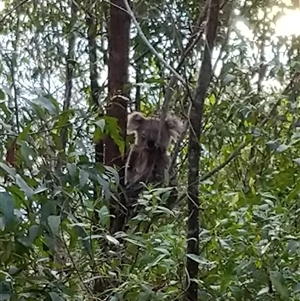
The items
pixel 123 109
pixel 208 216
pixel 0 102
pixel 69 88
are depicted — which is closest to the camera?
pixel 0 102

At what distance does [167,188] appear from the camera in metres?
1.68

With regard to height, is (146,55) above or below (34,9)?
below

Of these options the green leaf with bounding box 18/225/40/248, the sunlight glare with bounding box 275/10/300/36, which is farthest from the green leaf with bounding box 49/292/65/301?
the sunlight glare with bounding box 275/10/300/36

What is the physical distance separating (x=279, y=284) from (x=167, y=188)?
0.45 metres

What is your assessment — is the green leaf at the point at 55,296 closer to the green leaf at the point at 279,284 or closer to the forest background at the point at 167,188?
the forest background at the point at 167,188

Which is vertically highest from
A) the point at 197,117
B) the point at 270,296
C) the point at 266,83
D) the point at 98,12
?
the point at 98,12

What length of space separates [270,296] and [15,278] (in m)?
0.55

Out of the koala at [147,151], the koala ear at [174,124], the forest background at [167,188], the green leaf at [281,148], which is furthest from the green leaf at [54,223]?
the koala at [147,151]

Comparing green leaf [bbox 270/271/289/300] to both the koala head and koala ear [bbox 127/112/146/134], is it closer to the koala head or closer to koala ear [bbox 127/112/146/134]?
the koala head

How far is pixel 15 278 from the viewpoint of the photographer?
1.35 meters

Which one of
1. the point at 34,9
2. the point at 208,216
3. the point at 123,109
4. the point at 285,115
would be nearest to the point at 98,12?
the point at 34,9

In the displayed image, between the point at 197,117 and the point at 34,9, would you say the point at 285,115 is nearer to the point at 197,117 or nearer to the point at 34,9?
the point at 197,117

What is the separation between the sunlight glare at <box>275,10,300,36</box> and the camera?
212cm

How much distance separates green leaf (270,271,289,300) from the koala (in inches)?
66.7
